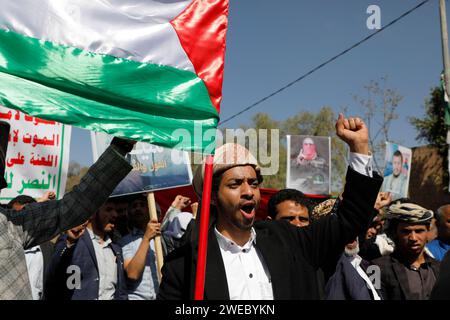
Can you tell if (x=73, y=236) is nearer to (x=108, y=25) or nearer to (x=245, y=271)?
(x=108, y=25)

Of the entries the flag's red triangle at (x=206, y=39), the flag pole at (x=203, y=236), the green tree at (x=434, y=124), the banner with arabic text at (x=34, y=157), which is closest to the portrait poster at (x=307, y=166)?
the banner with arabic text at (x=34, y=157)

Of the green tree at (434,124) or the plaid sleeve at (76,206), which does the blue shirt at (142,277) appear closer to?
the plaid sleeve at (76,206)

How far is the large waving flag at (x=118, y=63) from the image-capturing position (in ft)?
7.39

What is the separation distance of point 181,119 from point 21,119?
10.3 feet

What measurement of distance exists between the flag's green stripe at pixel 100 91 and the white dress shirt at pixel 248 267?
1.86 feet

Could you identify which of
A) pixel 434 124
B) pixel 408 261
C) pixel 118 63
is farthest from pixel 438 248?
pixel 434 124

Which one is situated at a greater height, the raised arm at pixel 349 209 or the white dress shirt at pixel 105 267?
the raised arm at pixel 349 209

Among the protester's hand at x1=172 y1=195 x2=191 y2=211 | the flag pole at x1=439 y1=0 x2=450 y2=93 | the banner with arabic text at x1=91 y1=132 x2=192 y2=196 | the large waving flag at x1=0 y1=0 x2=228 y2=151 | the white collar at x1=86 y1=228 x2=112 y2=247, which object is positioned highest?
the flag pole at x1=439 y1=0 x2=450 y2=93

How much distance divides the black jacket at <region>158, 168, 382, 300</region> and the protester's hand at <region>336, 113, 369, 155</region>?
0.38 ft

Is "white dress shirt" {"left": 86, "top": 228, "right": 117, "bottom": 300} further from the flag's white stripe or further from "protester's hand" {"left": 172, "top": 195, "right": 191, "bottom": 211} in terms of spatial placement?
the flag's white stripe

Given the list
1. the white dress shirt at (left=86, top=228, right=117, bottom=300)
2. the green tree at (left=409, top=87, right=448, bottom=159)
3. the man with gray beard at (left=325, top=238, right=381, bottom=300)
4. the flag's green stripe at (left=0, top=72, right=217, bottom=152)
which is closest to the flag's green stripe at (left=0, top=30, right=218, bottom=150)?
the flag's green stripe at (left=0, top=72, right=217, bottom=152)

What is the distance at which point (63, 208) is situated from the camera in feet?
7.34

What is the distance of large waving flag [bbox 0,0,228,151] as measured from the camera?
7.39 feet

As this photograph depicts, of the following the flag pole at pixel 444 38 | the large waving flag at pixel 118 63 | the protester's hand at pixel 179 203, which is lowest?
the protester's hand at pixel 179 203
